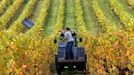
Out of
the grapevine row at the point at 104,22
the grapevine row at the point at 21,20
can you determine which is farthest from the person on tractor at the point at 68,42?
the grapevine row at the point at 104,22

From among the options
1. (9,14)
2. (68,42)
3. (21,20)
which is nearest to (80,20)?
(21,20)

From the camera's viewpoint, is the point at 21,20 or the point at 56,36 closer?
the point at 56,36

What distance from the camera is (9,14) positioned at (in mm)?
43000

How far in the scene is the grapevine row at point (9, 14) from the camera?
128ft

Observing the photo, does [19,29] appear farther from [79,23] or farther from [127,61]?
[127,61]

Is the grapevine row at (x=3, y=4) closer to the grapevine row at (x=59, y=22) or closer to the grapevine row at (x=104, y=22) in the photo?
the grapevine row at (x=59, y=22)

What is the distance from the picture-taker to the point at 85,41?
26.1 meters

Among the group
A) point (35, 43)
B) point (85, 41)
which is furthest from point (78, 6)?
point (35, 43)

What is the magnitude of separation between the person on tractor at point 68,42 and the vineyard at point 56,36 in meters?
1.51

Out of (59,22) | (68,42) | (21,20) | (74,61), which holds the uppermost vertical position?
(68,42)

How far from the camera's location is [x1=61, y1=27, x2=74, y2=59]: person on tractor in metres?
19.2

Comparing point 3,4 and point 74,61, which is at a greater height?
point 74,61

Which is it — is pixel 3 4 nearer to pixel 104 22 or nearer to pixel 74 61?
pixel 104 22

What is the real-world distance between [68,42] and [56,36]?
36.8 feet
